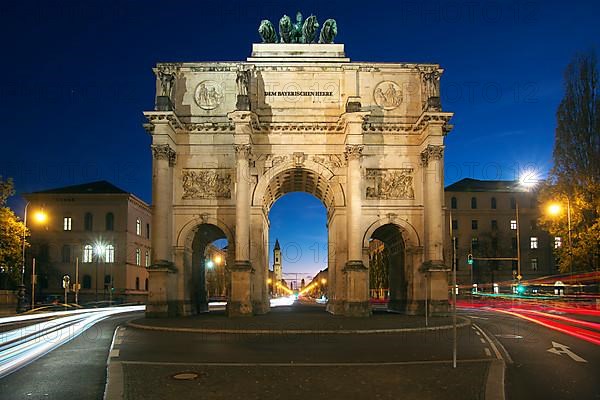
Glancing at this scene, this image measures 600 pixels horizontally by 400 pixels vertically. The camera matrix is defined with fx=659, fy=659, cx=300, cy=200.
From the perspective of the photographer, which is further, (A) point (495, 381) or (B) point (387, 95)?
(B) point (387, 95)

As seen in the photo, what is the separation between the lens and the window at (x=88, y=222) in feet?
247

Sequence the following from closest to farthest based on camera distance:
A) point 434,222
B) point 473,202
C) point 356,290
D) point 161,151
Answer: point 356,290
point 161,151
point 434,222
point 473,202

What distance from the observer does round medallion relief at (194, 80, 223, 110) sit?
120 feet

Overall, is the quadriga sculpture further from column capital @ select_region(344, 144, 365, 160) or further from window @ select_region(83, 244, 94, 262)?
window @ select_region(83, 244, 94, 262)

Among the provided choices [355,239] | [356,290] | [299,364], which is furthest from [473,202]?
[299,364]

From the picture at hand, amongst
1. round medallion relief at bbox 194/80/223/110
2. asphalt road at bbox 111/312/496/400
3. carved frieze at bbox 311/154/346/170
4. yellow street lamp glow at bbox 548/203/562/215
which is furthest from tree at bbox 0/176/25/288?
yellow street lamp glow at bbox 548/203/562/215

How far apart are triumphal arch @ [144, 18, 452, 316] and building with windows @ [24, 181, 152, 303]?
39493 millimetres

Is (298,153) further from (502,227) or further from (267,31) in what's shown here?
(502,227)

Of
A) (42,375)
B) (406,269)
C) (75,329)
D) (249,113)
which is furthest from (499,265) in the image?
(42,375)

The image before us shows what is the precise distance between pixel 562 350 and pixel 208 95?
24986 mm

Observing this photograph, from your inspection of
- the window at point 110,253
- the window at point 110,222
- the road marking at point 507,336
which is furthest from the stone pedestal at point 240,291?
the window at point 110,222

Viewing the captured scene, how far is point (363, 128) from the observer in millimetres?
35875

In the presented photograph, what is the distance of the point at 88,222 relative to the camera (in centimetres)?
7550

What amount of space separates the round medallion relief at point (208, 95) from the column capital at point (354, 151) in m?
7.84
